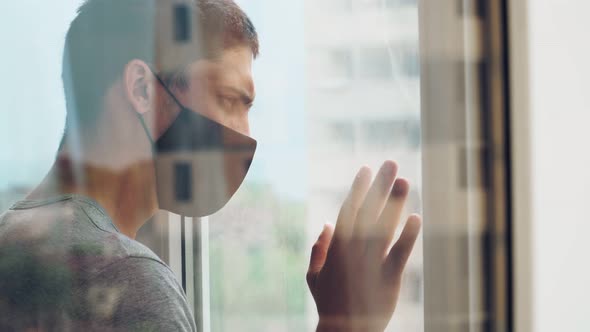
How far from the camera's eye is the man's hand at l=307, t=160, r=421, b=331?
31.6 inches

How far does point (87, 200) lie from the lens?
81cm

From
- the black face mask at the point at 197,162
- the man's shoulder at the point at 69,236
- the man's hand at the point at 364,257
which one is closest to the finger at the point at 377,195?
the man's hand at the point at 364,257

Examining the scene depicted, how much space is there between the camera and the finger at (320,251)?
0.81m

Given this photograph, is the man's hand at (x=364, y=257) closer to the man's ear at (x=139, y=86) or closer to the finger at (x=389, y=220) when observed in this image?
the finger at (x=389, y=220)

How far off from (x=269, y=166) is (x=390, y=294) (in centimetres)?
25

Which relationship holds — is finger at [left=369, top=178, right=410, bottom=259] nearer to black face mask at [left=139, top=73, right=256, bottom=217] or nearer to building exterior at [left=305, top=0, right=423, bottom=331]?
building exterior at [left=305, top=0, right=423, bottom=331]

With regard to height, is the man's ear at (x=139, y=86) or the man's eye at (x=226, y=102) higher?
the man's ear at (x=139, y=86)

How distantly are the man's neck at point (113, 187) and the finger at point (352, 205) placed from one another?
264mm

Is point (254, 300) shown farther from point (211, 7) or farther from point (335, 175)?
point (211, 7)

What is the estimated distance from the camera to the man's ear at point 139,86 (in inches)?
31.7

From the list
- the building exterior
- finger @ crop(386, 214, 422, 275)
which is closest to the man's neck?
the building exterior

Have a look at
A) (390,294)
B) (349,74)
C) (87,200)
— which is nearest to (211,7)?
(349,74)

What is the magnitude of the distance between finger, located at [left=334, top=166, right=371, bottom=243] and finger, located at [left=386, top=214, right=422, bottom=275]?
0.07m

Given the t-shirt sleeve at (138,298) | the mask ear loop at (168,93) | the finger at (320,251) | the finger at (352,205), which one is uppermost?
the mask ear loop at (168,93)
